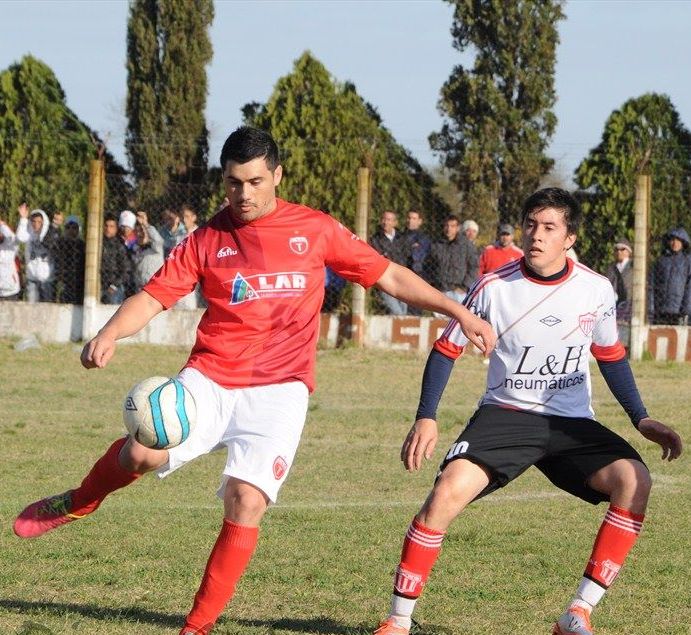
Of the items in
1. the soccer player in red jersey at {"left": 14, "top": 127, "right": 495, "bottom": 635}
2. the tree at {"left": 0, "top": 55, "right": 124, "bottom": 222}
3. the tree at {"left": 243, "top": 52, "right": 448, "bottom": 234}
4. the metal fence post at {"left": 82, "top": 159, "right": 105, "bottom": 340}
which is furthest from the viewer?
the tree at {"left": 0, "top": 55, "right": 124, "bottom": 222}

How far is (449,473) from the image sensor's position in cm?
567

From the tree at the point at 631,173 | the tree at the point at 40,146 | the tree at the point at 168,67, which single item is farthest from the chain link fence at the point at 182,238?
the tree at the point at 168,67

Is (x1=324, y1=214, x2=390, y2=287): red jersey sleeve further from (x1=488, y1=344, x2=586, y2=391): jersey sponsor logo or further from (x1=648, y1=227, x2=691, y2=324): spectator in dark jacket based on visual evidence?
(x1=648, y1=227, x2=691, y2=324): spectator in dark jacket

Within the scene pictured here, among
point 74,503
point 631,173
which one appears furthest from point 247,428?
point 631,173

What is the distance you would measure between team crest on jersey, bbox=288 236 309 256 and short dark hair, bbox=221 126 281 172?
0.33m

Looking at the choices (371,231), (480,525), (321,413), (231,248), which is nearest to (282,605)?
(231,248)

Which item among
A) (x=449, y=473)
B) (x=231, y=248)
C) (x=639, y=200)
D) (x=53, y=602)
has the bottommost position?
(x=53, y=602)

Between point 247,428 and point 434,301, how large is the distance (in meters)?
0.97

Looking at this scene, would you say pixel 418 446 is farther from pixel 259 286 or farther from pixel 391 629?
pixel 259 286

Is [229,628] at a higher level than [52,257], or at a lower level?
lower

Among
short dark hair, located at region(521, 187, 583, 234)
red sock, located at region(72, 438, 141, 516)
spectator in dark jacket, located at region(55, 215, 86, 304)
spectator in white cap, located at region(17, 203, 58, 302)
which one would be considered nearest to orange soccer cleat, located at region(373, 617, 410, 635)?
red sock, located at region(72, 438, 141, 516)

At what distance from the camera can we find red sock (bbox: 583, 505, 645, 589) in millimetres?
5723

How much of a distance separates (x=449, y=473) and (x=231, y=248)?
4.41ft

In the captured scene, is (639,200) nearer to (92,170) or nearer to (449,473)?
(92,170)
